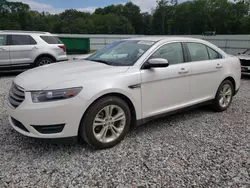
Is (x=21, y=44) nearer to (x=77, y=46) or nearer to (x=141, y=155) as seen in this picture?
(x=141, y=155)

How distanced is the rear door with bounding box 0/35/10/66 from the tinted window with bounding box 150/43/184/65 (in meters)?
6.08

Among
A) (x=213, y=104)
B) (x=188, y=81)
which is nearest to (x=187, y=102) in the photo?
(x=188, y=81)

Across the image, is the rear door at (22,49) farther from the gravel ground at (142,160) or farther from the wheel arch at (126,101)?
the wheel arch at (126,101)

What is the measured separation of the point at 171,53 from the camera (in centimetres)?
349

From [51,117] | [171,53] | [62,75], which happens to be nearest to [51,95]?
[51,117]

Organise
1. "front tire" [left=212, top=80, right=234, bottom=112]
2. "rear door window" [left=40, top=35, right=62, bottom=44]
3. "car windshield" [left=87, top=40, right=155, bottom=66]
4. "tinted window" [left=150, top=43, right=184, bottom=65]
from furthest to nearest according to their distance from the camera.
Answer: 1. "rear door window" [left=40, top=35, right=62, bottom=44]
2. "front tire" [left=212, top=80, right=234, bottom=112]
3. "tinted window" [left=150, top=43, right=184, bottom=65]
4. "car windshield" [left=87, top=40, right=155, bottom=66]

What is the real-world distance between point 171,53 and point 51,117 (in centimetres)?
214

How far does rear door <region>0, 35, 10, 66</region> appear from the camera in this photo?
7232 millimetres

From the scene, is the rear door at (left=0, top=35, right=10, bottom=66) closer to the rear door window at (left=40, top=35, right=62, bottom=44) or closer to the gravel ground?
the rear door window at (left=40, top=35, right=62, bottom=44)

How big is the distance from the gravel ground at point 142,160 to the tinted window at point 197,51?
123 centimetres

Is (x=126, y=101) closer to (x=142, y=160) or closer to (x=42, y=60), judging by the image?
(x=142, y=160)

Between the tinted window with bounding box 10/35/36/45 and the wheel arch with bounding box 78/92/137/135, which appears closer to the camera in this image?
the wheel arch with bounding box 78/92/137/135

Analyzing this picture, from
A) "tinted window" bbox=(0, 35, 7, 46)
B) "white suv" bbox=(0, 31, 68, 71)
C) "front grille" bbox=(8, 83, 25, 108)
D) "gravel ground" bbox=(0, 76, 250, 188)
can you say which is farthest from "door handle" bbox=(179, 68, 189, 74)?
"tinted window" bbox=(0, 35, 7, 46)

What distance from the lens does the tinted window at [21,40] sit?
7.48 metres
